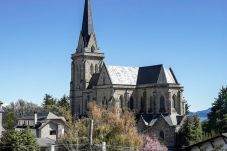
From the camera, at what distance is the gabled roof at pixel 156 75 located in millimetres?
95188

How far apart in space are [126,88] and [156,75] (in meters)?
6.61

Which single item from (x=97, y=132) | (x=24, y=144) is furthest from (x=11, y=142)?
(x=97, y=132)

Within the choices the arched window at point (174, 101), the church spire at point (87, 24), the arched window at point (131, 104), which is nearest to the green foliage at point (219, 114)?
the arched window at point (174, 101)

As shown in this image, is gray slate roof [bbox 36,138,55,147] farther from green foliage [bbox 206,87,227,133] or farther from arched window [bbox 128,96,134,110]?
arched window [bbox 128,96,134,110]

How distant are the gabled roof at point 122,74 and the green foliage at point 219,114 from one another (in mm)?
23591

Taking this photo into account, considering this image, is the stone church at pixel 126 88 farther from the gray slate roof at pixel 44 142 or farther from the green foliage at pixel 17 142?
the green foliage at pixel 17 142

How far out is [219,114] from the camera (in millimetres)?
77625

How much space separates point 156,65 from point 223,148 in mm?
68720

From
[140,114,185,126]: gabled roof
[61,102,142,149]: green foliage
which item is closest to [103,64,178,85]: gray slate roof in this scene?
[140,114,185,126]: gabled roof

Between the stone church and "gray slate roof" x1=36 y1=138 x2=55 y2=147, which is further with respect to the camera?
the stone church

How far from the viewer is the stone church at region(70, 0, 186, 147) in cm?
8950

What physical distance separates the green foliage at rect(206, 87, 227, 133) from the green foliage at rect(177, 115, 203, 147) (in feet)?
6.75

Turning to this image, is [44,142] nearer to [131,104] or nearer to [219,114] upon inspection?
[219,114]

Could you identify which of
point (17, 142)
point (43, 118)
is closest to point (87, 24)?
point (43, 118)
